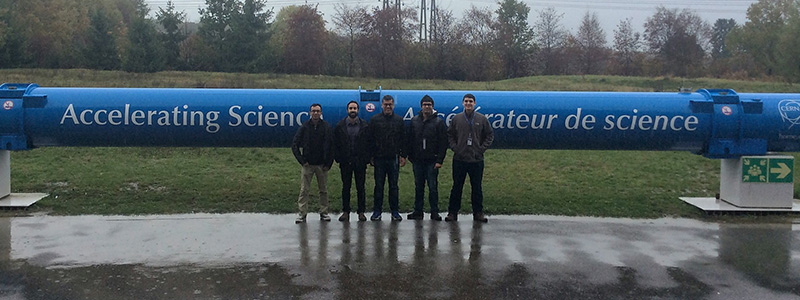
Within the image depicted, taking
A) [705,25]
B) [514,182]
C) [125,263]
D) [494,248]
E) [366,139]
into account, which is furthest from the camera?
[705,25]

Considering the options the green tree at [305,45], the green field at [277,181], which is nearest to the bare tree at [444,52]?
the green tree at [305,45]

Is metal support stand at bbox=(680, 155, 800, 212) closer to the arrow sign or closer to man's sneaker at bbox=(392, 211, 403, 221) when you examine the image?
the arrow sign

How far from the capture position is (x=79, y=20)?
51875 millimetres

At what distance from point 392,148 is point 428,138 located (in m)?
0.46

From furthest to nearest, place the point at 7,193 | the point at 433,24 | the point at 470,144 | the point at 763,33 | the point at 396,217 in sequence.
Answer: the point at 763,33 → the point at 433,24 → the point at 7,193 → the point at 396,217 → the point at 470,144

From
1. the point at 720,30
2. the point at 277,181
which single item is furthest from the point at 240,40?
the point at 720,30

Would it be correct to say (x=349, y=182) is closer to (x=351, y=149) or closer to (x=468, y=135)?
(x=351, y=149)

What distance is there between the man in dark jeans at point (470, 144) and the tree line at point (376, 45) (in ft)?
85.4

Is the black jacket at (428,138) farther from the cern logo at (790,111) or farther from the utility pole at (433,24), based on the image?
the utility pole at (433,24)

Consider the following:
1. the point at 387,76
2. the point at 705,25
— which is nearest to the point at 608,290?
the point at 387,76

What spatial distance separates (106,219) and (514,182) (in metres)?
6.10

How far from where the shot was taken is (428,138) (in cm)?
840

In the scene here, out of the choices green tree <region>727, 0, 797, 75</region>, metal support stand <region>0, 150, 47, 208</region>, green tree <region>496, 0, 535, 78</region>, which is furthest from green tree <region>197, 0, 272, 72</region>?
green tree <region>727, 0, 797, 75</region>

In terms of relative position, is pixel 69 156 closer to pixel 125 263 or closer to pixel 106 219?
pixel 106 219
